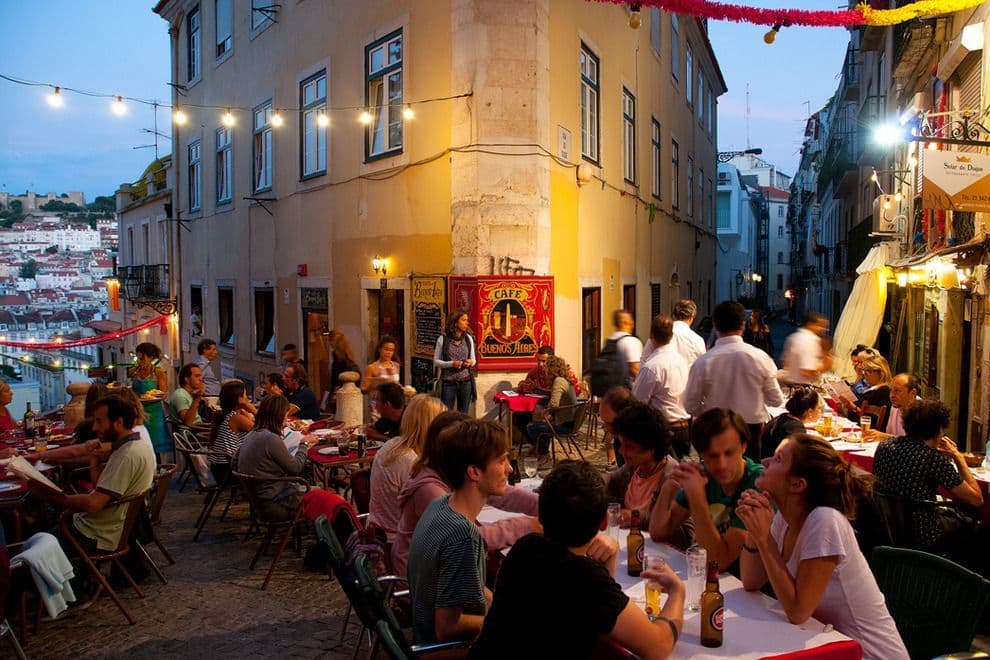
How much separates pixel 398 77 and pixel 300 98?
3.45 m

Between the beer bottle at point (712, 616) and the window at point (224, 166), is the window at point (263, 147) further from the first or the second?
the beer bottle at point (712, 616)

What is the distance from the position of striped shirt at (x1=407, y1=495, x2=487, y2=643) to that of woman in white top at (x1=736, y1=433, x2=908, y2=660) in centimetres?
105

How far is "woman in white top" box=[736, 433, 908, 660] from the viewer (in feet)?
8.83

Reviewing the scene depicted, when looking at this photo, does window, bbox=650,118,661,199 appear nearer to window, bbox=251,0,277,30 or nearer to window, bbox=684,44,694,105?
window, bbox=684,44,694,105

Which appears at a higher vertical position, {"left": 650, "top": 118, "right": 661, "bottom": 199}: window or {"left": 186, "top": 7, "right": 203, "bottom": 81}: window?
{"left": 186, "top": 7, "right": 203, "bottom": 81}: window

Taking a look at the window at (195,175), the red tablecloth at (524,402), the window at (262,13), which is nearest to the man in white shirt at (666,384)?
the red tablecloth at (524,402)

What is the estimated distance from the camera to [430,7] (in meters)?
10.5

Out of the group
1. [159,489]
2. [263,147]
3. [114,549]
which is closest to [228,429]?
[159,489]

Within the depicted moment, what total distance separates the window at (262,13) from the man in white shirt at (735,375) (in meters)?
11.9

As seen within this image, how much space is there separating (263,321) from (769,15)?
12.4 meters

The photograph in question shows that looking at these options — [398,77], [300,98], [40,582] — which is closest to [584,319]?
[398,77]

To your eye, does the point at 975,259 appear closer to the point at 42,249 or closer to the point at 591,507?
the point at 591,507

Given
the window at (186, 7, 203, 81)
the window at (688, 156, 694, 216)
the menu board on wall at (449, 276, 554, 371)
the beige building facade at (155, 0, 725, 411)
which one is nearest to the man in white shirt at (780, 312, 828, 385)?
the menu board on wall at (449, 276, 554, 371)

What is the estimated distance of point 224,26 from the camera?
17328 millimetres
